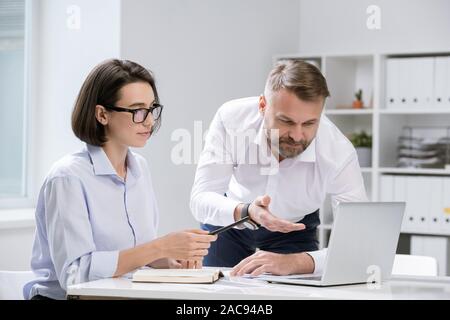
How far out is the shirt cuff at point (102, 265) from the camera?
2.01 m

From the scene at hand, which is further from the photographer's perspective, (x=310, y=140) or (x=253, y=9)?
(x=253, y=9)

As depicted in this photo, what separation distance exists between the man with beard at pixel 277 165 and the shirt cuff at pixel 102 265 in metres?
0.47

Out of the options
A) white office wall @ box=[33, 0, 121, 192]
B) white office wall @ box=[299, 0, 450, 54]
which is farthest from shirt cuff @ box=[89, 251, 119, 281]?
white office wall @ box=[299, 0, 450, 54]

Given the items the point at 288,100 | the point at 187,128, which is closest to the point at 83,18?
the point at 187,128

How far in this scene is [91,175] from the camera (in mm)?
2139

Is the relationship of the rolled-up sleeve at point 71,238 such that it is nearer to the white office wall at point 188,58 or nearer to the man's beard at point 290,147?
the man's beard at point 290,147

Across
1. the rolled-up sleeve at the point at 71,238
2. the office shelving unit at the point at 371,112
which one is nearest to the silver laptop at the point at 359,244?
the rolled-up sleeve at the point at 71,238

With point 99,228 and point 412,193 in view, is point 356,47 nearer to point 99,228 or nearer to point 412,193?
point 412,193

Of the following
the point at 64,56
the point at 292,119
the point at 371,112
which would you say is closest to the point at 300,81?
the point at 292,119

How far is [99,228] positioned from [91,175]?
0.15 m

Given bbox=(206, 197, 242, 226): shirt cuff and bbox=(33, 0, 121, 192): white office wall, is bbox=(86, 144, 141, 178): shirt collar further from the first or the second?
bbox=(33, 0, 121, 192): white office wall

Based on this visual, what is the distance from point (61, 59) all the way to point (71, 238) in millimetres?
2044

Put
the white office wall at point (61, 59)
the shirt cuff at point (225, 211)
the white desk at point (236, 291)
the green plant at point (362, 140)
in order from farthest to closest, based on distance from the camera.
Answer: the green plant at point (362, 140) → the white office wall at point (61, 59) → the shirt cuff at point (225, 211) → the white desk at point (236, 291)
